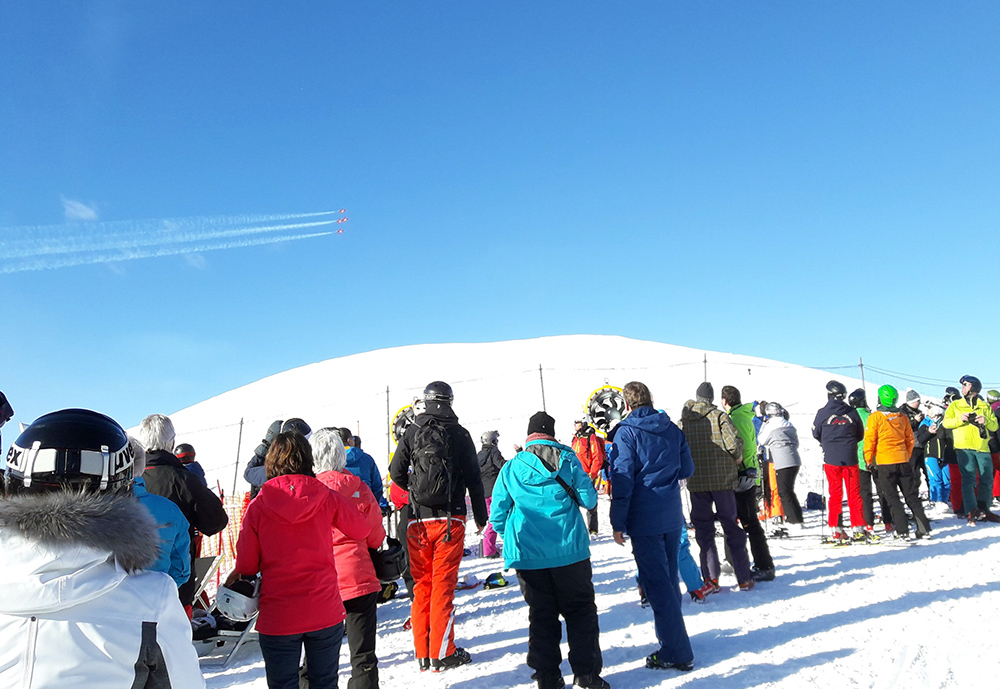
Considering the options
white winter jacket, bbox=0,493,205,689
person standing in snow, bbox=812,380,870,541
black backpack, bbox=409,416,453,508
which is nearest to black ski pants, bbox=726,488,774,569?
person standing in snow, bbox=812,380,870,541

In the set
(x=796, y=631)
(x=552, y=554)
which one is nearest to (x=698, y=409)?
(x=796, y=631)

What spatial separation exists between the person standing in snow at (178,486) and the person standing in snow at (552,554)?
1766mm

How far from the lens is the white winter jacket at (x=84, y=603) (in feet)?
4.37

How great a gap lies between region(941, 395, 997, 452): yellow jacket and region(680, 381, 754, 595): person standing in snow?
510 cm

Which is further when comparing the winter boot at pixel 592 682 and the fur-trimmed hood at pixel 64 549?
the winter boot at pixel 592 682

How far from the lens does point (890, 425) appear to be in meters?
8.58

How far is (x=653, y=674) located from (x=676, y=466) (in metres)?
1.41

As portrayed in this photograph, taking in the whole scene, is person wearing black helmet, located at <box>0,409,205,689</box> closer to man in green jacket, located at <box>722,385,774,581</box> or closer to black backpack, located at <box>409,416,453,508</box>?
black backpack, located at <box>409,416,453,508</box>

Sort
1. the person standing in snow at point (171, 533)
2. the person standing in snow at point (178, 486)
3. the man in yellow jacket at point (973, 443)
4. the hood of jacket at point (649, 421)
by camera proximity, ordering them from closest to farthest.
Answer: the person standing in snow at point (171, 533) → the person standing in snow at point (178, 486) → the hood of jacket at point (649, 421) → the man in yellow jacket at point (973, 443)

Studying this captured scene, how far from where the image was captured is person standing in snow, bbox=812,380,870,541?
850 centimetres

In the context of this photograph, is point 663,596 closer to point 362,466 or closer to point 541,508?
point 541,508

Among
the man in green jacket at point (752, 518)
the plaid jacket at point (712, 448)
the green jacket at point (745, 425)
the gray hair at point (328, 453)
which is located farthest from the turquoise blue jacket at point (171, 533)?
the green jacket at point (745, 425)

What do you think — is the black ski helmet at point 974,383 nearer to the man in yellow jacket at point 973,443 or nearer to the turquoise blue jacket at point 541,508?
the man in yellow jacket at point 973,443

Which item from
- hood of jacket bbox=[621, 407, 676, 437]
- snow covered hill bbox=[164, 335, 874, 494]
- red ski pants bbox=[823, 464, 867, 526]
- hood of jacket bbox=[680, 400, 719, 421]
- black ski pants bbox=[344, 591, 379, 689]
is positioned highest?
snow covered hill bbox=[164, 335, 874, 494]
